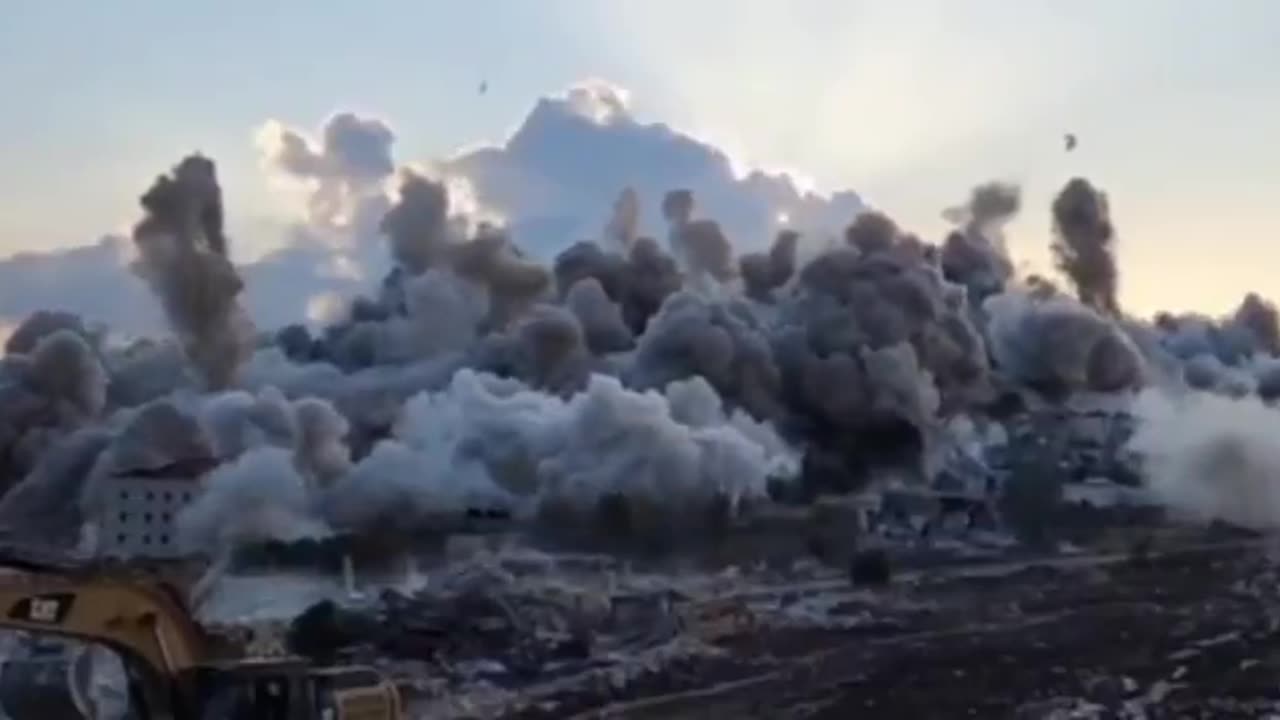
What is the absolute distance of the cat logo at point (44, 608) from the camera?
18297 mm

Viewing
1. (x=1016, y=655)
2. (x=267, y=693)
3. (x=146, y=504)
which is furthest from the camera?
(x=146, y=504)

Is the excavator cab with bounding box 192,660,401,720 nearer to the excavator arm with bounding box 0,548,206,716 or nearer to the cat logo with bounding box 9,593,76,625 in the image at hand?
the excavator arm with bounding box 0,548,206,716

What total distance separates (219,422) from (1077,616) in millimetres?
34526

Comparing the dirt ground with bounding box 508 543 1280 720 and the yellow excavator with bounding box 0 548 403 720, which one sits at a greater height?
the yellow excavator with bounding box 0 548 403 720

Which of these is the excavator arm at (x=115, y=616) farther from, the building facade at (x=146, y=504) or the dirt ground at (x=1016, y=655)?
the building facade at (x=146, y=504)

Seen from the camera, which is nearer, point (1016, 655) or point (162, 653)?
point (162, 653)

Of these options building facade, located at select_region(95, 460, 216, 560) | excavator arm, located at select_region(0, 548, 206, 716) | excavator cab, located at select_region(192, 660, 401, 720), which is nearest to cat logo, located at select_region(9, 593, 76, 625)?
excavator arm, located at select_region(0, 548, 206, 716)

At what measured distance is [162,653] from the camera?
19688 millimetres

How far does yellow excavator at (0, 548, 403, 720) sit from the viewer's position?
18.6 meters

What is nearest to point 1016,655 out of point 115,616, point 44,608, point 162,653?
point 162,653

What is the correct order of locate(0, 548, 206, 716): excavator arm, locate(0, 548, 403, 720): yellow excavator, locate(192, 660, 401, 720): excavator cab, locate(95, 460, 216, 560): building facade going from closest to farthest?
locate(0, 548, 206, 716): excavator arm < locate(0, 548, 403, 720): yellow excavator < locate(192, 660, 401, 720): excavator cab < locate(95, 460, 216, 560): building facade

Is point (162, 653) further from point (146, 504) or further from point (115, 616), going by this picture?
point (146, 504)

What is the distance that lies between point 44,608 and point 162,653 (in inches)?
61.5

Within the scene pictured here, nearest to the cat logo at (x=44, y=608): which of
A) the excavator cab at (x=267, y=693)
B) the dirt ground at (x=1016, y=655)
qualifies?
the excavator cab at (x=267, y=693)
